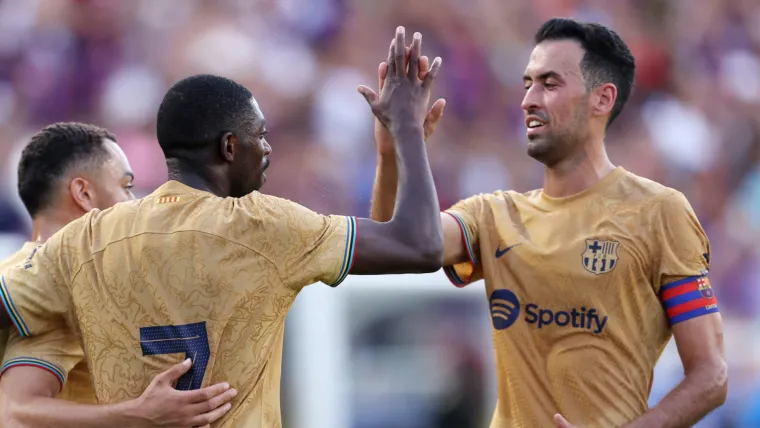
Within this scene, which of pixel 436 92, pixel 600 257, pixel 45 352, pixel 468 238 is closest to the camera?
pixel 45 352

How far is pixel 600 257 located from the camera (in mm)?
4152

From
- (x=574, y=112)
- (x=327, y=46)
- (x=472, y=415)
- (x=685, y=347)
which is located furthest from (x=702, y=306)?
(x=327, y=46)

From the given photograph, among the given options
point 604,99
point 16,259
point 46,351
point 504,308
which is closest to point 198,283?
point 46,351

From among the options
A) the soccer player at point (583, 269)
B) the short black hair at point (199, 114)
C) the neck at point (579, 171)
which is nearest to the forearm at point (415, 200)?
the soccer player at point (583, 269)

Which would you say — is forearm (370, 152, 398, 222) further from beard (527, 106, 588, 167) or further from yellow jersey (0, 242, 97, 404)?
yellow jersey (0, 242, 97, 404)

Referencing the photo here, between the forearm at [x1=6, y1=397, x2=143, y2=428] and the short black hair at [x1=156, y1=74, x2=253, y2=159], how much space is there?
882mm

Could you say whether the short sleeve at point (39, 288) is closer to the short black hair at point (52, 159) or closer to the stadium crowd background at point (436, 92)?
the short black hair at point (52, 159)

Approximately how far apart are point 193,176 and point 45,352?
Result: 0.85 meters

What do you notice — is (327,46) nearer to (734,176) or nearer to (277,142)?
(277,142)

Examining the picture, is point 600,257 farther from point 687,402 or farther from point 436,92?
point 436,92

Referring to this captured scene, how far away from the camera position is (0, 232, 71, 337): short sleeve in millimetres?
3639

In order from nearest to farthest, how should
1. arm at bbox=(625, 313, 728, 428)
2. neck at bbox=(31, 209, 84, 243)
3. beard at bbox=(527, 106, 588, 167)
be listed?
1. arm at bbox=(625, 313, 728, 428)
2. beard at bbox=(527, 106, 588, 167)
3. neck at bbox=(31, 209, 84, 243)

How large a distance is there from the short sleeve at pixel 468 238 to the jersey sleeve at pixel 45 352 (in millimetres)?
1496

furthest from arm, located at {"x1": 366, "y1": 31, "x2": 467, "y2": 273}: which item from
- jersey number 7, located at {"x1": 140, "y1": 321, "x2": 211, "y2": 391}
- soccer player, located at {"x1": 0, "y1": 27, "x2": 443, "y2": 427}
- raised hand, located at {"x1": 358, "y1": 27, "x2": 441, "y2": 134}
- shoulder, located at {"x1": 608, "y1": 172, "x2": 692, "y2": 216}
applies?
jersey number 7, located at {"x1": 140, "y1": 321, "x2": 211, "y2": 391}
